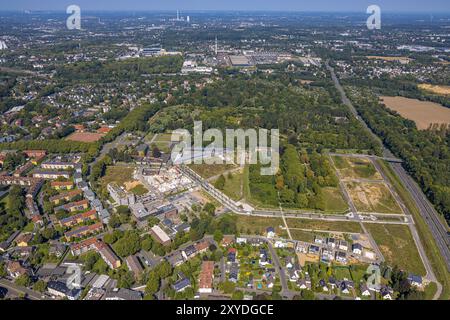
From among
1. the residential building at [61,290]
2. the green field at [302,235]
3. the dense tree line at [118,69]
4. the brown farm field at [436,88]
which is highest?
the dense tree line at [118,69]

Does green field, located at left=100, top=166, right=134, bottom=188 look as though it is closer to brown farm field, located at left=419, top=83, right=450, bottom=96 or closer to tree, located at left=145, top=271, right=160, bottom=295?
tree, located at left=145, top=271, right=160, bottom=295

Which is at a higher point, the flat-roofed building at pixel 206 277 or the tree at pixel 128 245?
the tree at pixel 128 245

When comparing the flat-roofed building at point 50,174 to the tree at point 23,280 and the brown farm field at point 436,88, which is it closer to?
the tree at point 23,280

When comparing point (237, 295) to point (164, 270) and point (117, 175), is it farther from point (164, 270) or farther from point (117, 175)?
point (117, 175)

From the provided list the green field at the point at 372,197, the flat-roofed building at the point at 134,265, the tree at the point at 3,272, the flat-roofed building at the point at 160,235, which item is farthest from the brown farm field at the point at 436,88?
the tree at the point at 3,272

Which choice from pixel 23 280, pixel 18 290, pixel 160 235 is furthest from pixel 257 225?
pixel 18 290

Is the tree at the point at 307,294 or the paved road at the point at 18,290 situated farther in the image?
the paved road at the point at 18,290
